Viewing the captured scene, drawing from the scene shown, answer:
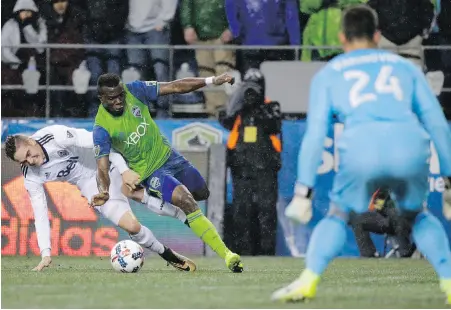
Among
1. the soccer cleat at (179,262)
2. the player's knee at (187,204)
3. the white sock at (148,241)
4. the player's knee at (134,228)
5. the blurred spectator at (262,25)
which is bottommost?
the soccer cleat at (179,262)

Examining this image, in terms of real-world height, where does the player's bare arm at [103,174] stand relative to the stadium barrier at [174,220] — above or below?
above

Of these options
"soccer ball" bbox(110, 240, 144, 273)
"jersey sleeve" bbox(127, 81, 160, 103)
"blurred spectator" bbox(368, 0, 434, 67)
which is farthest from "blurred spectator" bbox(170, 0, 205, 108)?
"soccer ball" bbox(110, 240, 144, 273)

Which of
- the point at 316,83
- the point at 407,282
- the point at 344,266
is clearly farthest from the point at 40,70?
the point at 316,83

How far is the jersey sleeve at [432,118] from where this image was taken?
7.37m

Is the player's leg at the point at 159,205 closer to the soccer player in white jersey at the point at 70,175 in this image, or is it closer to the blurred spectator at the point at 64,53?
the soccer player in white jersey at the point at 70,175

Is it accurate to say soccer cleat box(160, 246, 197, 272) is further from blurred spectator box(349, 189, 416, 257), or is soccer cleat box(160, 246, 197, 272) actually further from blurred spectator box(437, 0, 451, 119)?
blurred spectator box(437, 0, 451, 119)

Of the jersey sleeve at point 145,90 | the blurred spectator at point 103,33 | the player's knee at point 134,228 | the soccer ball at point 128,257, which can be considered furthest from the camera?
the blurred spectator at point 103,33

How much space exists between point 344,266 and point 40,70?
19.0 ft

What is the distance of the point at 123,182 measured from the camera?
12.1 meters

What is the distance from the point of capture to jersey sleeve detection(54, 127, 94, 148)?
39.7 feet

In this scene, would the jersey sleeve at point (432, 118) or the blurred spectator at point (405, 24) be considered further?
the blurred spectator at point (405, 24)

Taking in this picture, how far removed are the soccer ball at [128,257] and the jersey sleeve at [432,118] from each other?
14.8 feet

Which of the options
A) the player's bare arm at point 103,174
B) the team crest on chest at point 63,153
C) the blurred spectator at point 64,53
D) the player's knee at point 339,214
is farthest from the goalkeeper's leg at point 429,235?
the blurred spectator at point 64,53

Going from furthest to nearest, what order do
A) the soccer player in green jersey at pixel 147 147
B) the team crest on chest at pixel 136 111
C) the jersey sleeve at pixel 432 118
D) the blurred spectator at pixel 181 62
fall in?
the blurred spectator at pixel 181 62, the team crest on chest at pixel 136 111, the soccer player in green jersey at pixel 147 147, the jersey sleeve at pixel 432 118
